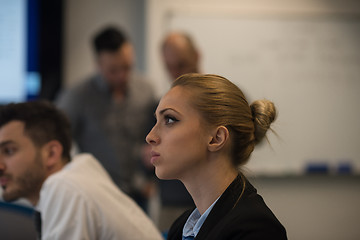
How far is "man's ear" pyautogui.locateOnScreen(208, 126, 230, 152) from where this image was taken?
3.40 ft

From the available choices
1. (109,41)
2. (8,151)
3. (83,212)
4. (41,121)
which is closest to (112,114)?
(109,41)

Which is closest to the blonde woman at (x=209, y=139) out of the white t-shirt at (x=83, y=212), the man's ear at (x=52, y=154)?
the white t-shirt at (x=83, y=212)

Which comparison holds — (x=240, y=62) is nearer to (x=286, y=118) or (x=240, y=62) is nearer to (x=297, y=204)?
(x=286, y=118)

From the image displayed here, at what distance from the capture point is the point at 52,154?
5.28 feet

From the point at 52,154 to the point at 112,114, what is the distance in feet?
4.29

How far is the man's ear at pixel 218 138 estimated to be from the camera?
1.04m

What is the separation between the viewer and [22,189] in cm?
151

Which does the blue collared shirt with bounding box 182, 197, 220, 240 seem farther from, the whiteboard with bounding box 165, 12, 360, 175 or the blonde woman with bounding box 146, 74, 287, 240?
the whiteboard with bounding box 165, 12, 360, 175

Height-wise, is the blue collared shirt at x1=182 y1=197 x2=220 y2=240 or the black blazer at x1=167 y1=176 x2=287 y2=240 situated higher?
the black blazer at x1=167 y1=176 x2=287 y2=240

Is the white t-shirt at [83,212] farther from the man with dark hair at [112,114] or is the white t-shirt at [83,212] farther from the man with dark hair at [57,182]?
the man with dark hair at [112,114]

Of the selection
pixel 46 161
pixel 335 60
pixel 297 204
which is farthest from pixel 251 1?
pixel 46 161

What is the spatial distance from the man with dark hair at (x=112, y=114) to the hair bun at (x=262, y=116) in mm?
1820

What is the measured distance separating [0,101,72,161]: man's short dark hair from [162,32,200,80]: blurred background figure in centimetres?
105

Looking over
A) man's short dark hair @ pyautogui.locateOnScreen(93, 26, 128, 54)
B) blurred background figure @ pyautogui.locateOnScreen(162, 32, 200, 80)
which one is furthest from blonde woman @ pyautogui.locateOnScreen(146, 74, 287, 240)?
man's short dark hair @ pyautogui.locateOnScreen(93, 26, 128, 54)
